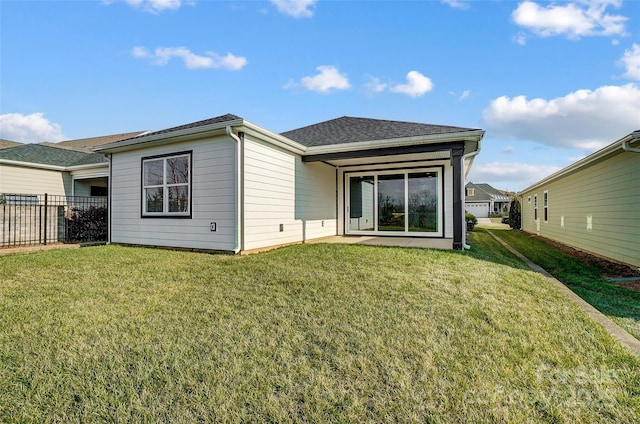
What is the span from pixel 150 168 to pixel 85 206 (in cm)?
529

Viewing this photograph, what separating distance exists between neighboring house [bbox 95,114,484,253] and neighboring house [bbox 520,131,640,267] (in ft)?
11.4

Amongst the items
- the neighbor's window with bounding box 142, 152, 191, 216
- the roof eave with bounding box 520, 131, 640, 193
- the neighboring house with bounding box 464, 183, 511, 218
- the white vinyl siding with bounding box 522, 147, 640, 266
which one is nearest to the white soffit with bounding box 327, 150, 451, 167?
the roof eave with bounding box 520, 131, 640, 193

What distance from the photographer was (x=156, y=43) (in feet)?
29.0

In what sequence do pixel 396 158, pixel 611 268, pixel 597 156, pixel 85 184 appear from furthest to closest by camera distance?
pixel 85 184 < pixel 396 158 < pixel 597 156 < pixel 611 268

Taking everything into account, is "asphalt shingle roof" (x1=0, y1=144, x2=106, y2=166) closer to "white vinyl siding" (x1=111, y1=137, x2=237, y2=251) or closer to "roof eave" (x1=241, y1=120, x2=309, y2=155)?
"white vinyl siding" (x1=111, y1=137, x2=237, y2=251)

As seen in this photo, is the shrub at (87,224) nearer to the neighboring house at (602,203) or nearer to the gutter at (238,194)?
the gutter at (238,194)

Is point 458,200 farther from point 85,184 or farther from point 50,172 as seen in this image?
point 50,172

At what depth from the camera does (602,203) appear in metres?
8.77

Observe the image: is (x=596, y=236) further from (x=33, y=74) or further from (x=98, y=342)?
(x=33, y=74)

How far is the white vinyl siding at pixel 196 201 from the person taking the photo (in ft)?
22.9

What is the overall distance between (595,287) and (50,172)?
54.7 feet

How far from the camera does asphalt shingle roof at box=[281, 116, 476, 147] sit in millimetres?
8336

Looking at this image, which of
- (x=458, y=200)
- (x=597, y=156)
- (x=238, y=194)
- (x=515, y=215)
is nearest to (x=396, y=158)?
(x=458, y=200)

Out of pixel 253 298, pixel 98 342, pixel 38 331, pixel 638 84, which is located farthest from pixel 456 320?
pixel 638 84
